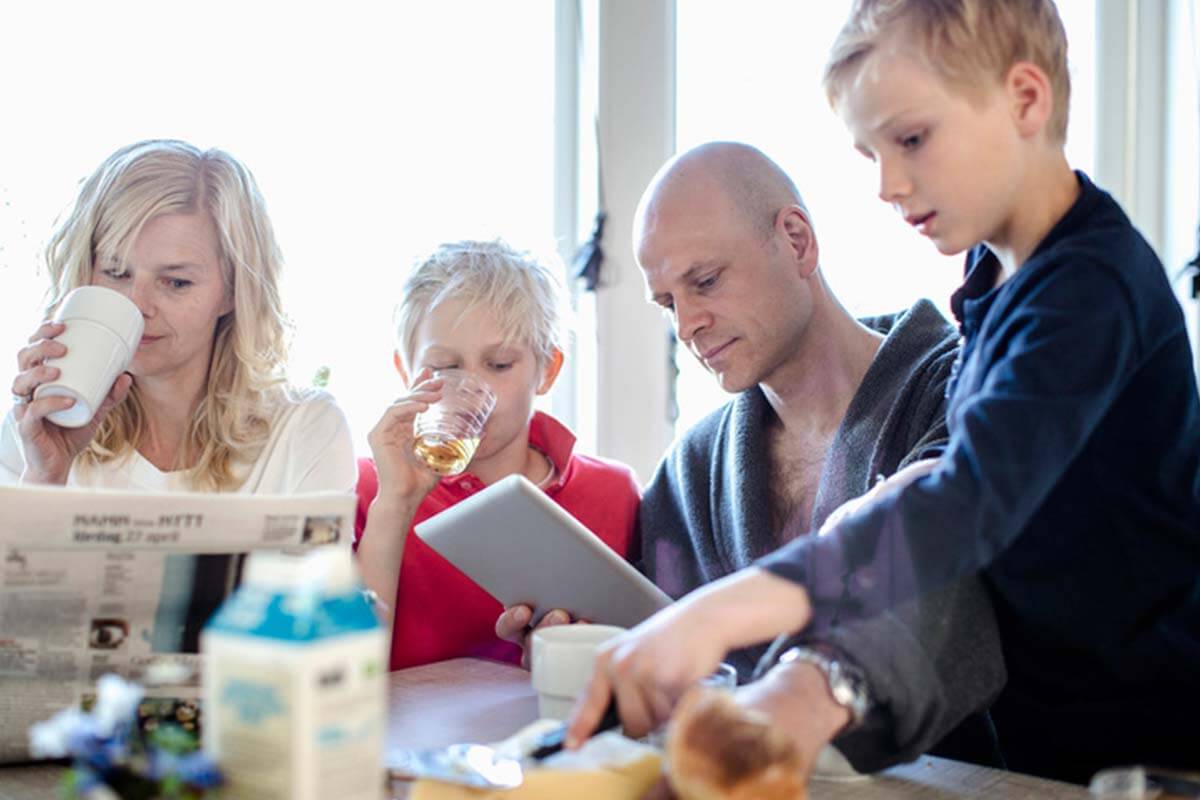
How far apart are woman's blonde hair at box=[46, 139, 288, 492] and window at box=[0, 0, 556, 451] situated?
77 mm

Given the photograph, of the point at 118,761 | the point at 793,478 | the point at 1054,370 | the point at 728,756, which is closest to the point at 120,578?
the point at 118,761

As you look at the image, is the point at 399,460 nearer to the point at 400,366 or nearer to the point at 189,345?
the point at 400,366

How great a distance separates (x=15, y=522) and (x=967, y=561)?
2.23 ft

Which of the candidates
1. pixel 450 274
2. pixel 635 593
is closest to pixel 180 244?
pixel 450 274

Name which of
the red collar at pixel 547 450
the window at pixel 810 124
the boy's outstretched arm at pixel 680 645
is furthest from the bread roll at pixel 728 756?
the window at pixel 810 124

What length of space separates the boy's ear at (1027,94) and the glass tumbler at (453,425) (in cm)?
81

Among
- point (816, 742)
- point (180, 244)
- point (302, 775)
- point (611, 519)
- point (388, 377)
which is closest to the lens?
point (302, 775)

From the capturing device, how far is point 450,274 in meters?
1.73

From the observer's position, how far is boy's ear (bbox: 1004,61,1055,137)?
1010 millimetres

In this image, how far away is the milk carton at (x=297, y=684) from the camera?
619 mm

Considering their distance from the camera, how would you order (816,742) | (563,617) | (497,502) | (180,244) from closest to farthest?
(816,742)
(497,502)
(563,617)
(180,244)

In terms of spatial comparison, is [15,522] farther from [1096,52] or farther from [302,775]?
[1096,52]

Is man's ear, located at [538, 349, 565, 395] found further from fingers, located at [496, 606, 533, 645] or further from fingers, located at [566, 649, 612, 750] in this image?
fingers, located at [566, 649, 612, 750]

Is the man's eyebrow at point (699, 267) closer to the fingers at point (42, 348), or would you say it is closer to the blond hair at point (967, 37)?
the blond hair at point (967, 37)
